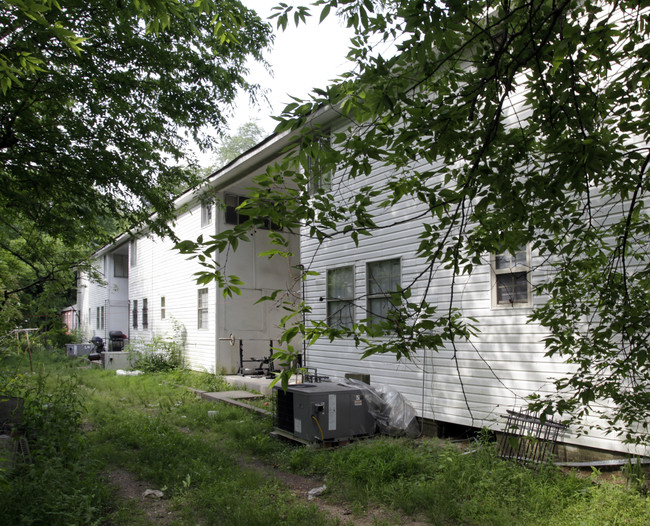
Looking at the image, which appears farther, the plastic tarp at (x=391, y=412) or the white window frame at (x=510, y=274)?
the plastic tarp at (x=391, y=412)

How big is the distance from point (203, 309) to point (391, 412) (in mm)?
10085

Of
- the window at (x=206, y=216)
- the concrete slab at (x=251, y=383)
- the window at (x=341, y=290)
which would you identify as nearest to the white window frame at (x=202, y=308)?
the window at (x=206, y=216)

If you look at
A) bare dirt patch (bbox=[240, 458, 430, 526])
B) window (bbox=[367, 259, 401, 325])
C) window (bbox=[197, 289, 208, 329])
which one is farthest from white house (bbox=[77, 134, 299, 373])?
bare dirt patch (bbox=[240, 458, 430, 526])

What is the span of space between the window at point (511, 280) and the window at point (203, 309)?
11245mm

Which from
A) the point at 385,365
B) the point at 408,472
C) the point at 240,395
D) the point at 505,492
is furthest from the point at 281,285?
the point at 505,492

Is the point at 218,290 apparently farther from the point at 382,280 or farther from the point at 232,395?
the point at 382,280

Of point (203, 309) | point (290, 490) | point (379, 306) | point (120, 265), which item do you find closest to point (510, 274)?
point (379, 306)

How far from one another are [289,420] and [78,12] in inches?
260

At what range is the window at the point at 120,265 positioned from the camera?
101ft

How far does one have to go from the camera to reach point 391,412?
8242 millimetres

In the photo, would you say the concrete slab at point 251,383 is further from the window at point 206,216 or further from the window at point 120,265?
the window at point 120,265

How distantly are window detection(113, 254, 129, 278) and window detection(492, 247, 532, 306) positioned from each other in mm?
27838

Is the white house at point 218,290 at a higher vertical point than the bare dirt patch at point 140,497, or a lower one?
higher

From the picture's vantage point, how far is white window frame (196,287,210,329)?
16.6 metres
